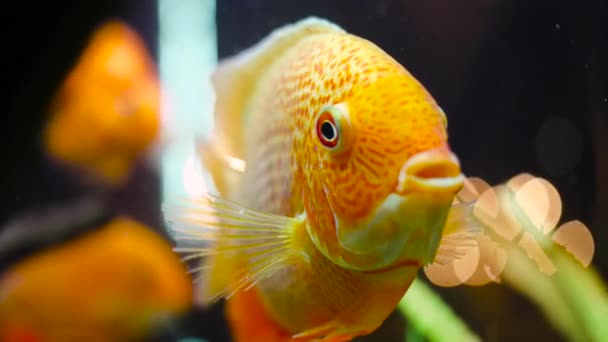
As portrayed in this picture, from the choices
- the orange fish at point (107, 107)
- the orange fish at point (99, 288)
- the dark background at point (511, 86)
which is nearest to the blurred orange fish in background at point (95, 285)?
the orange fish at point (99, 288)

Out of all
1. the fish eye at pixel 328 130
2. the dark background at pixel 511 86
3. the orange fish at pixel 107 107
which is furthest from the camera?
the orange fish at pixel 107 107

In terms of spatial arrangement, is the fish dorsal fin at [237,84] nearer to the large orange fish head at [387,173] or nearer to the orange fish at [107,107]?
the large orange fish head at [387,173]

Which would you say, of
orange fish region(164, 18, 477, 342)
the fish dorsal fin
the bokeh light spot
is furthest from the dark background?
orange fish region(164, 18, 477, 342)

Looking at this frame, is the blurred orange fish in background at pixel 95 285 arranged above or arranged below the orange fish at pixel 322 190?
below

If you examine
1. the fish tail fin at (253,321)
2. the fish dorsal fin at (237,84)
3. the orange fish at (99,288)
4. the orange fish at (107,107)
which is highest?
the fish dorsal fin at (237,84)

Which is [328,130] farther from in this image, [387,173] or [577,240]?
[577,240]

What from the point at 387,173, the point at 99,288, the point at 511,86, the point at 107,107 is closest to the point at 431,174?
the point at 387,173

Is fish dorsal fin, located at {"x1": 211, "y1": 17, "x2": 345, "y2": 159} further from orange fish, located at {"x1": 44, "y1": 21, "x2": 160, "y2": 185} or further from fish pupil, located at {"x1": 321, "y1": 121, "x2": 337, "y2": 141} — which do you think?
orange fish, located at {"x1": 44, "y1": 21, "x2": 160, "y2": 185}
